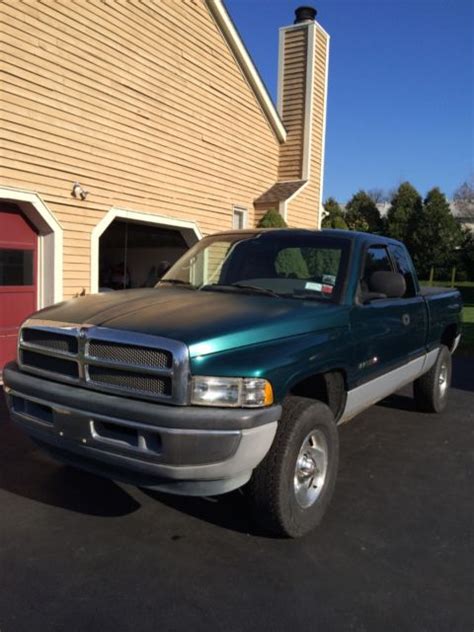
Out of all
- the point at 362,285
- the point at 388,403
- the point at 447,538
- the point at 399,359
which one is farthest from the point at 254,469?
the point at 388,403

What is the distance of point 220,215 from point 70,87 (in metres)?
4.13

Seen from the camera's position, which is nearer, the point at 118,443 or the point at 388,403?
the point at 118,443

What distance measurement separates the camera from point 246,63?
11.3 metres

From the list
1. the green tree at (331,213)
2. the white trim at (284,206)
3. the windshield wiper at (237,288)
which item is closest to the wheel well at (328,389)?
the windshield wiper at (237,288)

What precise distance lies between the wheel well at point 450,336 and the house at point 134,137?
11.6 ft

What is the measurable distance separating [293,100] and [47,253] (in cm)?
781

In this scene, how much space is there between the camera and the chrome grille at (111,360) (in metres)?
2.64

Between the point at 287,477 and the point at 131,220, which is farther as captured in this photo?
the point at 131,220

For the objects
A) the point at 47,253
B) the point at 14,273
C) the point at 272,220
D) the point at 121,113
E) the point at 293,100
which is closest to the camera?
the point at 14,273

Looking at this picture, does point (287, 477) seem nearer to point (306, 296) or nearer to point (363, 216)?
point (306, 296)

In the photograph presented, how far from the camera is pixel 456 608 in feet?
8.39

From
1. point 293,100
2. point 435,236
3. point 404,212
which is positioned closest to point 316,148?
point 293,100

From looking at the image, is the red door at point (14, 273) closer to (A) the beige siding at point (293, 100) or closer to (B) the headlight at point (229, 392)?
(B) the headlight at point (229, 392)

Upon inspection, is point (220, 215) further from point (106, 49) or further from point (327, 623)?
point (327, 623)
